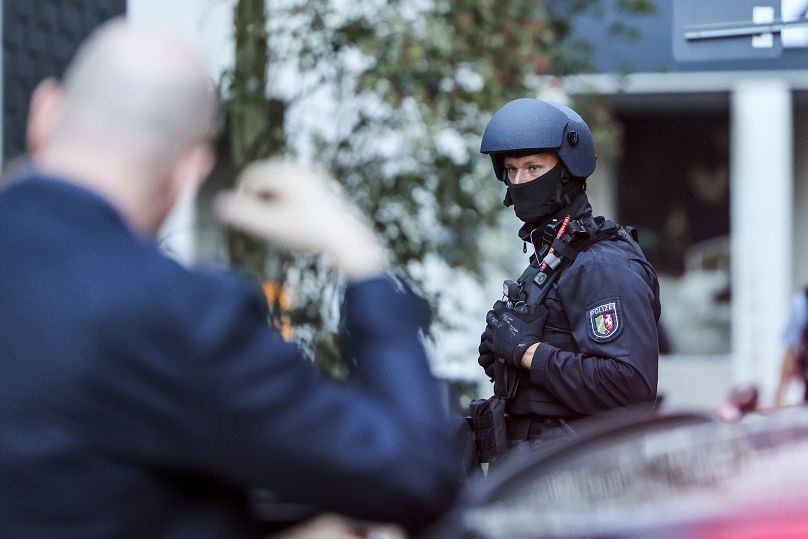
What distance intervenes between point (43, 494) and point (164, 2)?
327 inches

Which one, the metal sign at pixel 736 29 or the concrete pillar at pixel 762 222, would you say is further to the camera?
the concrete pillar at pixel 762 222

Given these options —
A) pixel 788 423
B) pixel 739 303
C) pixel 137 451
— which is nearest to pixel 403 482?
pixel 137 451

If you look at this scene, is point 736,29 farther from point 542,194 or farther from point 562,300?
point 562,300

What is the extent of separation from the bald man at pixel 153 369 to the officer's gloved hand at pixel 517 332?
222cm

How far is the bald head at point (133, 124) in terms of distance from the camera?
1410 millimetres

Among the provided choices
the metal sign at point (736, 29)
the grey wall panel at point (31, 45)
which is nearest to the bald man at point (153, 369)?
the metal sign at point (736, 29)

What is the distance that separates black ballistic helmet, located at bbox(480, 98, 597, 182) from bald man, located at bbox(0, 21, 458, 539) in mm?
2373

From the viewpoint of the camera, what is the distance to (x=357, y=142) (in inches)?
321

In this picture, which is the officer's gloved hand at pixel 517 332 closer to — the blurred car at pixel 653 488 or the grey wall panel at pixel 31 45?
the blurred car at pixel 653 488

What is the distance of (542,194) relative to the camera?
12.5 feet

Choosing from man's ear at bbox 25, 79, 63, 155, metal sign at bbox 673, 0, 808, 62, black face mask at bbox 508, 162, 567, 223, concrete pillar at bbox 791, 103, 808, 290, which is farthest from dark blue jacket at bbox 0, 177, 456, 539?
concrete pillar at bbox 791, 103, 808, 290

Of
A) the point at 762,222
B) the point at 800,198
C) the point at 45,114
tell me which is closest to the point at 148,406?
the point at 45,114

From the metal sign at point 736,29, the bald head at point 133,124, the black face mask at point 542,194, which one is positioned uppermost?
the metal sign at point 736,29

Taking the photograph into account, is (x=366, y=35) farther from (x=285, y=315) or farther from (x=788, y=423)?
(x=788, y=423)
